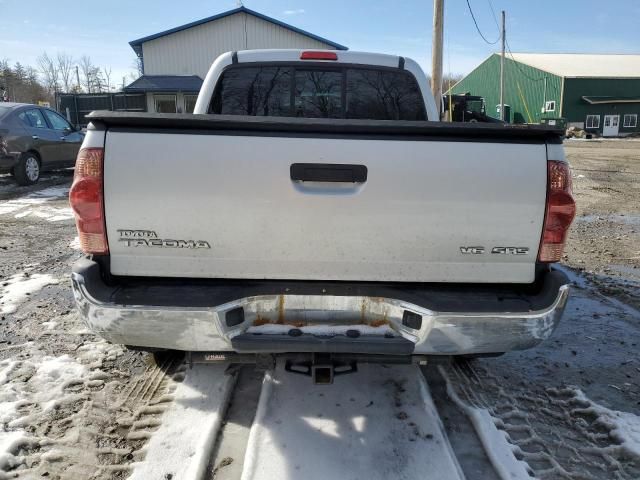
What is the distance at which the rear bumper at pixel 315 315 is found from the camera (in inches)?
96.6

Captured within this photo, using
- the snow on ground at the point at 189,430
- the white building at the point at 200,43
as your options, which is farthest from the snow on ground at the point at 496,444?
the white building at the point at 200,43

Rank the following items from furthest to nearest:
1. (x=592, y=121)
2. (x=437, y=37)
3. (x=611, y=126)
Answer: (x=611, y=126)
(x=592, y=121)
(x=437, y=37)

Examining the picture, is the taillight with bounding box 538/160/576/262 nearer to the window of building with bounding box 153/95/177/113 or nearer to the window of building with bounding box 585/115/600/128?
the window of building with bounding box 153/95/177/113

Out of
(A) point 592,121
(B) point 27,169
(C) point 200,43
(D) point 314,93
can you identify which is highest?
(C) point 200,43

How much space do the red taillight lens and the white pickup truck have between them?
5.59 feet

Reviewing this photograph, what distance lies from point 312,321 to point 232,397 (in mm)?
1014

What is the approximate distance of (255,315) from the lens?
8.40 ft

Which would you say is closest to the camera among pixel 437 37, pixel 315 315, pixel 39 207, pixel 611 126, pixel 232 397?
pixel 315 315

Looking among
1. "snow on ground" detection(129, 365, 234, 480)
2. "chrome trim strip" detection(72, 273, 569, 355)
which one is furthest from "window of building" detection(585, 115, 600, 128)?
"snow on ground" detection(129, 365, 234, 480)

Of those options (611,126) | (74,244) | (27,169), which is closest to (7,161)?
(27,169)

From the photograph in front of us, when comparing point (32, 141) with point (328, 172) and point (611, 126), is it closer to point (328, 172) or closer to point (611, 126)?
point (328, 172)

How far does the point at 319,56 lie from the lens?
13.1ft

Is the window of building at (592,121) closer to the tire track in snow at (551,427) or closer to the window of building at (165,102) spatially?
the window of building at (165,102)

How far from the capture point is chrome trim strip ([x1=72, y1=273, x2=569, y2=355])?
246cm
